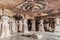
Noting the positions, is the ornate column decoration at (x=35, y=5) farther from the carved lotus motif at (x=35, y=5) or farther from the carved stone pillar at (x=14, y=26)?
the carved stone pillar at (x=14, y=26)

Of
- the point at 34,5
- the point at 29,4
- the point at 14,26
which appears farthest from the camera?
the point at 14,26

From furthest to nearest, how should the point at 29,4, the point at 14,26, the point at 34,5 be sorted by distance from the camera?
the point at 14,26 < the point at 34,5 < the point at 29,4

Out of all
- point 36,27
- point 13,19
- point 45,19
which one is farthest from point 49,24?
Result: point 13,19

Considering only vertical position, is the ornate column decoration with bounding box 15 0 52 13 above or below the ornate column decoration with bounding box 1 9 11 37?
above

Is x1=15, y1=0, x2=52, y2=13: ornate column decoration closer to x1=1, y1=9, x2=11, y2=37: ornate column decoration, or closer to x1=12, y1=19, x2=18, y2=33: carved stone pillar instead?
x1=1, y1=9, x2=11, y2=37: ornate column decoration

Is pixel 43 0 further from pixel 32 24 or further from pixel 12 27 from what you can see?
pixel 32 24

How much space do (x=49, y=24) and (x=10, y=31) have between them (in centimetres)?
288

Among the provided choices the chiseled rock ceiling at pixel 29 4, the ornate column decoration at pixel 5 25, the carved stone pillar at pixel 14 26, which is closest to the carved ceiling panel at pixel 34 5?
the chiseled rock ceiling at pixel 29 4

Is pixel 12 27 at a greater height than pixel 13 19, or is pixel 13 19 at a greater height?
pixel 13 19

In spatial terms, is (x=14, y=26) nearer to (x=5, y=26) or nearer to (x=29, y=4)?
(x=5, y=26)

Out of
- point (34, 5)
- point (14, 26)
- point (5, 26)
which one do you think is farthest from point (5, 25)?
point (34, 5)

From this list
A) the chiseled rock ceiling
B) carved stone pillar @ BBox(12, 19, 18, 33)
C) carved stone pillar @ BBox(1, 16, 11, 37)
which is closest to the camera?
the chiseled rock ceiling

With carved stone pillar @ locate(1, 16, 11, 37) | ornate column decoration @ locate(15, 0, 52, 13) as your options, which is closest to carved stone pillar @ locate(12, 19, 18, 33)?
carved stone pillar @ locate(1, 16, 11, 37)

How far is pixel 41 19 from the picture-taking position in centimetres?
744
